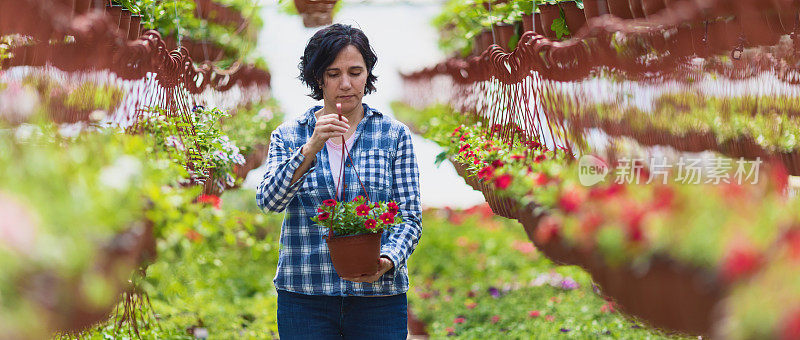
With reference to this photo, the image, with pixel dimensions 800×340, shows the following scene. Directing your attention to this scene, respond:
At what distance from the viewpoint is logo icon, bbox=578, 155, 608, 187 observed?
1.32 meters

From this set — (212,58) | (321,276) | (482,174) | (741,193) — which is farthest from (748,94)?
(212,58)

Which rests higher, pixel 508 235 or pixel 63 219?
pixel 63 219


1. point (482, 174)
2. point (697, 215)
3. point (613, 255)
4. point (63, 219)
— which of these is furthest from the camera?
point (482, 174)

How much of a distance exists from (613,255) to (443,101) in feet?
12.4

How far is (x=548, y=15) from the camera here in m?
2.21

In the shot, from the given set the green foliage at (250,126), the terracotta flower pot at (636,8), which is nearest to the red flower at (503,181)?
the terracotta flower pot at (636,8)

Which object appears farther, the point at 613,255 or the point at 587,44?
the point at 587,44

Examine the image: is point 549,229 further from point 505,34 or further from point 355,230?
point 505,34

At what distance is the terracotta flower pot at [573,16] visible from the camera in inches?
81.6

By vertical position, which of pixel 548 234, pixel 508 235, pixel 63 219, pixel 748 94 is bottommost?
pixel 508 235

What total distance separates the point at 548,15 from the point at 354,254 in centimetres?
108

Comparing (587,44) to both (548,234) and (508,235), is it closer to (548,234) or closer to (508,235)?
(548,234)

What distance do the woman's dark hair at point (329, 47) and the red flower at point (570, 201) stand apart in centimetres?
76

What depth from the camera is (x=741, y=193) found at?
930 millimetres
